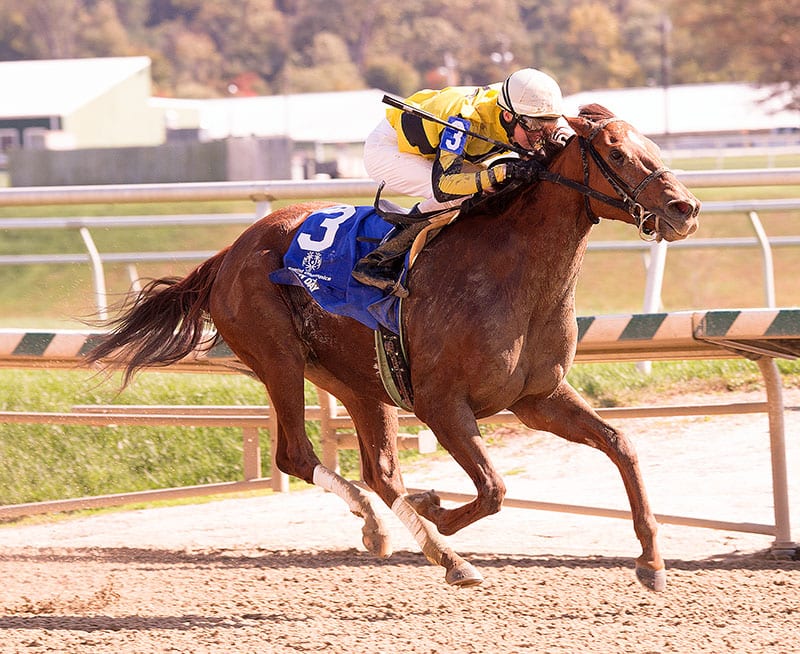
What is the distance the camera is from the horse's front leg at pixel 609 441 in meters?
4.18

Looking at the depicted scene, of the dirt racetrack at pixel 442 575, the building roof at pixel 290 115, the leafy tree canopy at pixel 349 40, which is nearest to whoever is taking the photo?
the dirt racetrack at pixel 442 575

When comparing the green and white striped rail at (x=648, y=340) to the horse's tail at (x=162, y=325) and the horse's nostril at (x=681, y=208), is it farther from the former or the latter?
the horse's nostril at (x=681, y=208)

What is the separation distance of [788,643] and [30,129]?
5854 cm

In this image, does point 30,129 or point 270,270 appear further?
point 30,129

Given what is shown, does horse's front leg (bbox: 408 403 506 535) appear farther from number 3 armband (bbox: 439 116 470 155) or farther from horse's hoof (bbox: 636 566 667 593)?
number 3 armband (bbox: 439 116 470 155)

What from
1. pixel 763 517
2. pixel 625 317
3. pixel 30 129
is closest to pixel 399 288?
pixel 625 317

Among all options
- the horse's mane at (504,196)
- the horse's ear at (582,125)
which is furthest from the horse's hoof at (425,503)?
the horse's ear at (582,125)

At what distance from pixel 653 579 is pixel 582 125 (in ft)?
4.63

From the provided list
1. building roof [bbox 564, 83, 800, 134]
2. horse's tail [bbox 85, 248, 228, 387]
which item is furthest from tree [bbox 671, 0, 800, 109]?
horse's tail [bbox 85, 248, 228, 387]

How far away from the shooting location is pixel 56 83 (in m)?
60.8

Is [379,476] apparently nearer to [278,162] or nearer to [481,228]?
[481,228]

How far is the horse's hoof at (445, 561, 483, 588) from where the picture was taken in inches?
161

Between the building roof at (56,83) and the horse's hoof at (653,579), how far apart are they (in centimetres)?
5684

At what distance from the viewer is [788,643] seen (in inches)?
147
